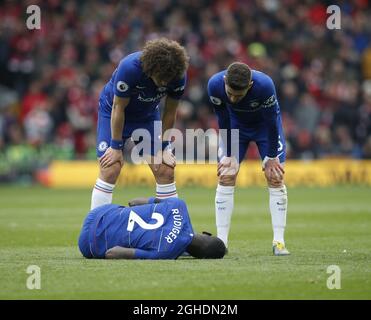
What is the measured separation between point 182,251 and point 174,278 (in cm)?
133

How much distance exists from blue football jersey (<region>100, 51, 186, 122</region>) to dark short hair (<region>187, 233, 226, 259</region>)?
1709mm

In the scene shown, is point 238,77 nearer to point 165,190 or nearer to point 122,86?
point 122,86

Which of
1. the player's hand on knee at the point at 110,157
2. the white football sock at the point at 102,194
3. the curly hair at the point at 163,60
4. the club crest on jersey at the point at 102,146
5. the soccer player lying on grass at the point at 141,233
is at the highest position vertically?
the curly hair at the point at 163,60

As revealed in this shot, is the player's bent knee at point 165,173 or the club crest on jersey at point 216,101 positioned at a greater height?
the club crest on jersey at point 216,101

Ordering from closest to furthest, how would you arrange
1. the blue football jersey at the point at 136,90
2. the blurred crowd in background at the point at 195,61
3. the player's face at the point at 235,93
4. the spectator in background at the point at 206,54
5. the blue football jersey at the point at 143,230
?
the blue football jersey at the point at 143,230, the player's face at the point at 235,93, the blue football jersey at the point at 136,90, the blurred crowd in background at the point at 195,61, the spectator in background at the point at 206,54

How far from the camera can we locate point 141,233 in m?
9.38

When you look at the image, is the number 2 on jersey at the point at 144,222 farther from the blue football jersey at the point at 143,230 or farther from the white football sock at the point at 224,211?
the white football sock at the point at 224,211

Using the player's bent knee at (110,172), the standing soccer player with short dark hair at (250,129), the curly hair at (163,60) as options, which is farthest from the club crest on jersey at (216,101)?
the player's bent knee at (110,172)

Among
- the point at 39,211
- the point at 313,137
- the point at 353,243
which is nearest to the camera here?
the point at 353,243

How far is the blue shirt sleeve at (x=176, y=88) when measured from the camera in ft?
33.5

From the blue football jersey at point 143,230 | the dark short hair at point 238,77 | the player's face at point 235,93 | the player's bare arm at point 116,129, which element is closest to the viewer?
the blue football jersey at point 143,230
